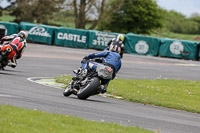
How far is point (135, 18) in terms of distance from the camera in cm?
7138

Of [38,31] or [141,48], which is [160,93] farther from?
[38,31]

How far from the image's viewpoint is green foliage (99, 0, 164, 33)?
70000 mm

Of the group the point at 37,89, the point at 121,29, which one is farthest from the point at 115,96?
the point at 121,29

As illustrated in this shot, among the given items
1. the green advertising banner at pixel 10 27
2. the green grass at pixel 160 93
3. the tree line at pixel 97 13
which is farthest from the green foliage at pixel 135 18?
the green grass at pixel 160 93

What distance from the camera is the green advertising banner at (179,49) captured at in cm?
3803

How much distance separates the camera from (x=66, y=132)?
22.6 ft

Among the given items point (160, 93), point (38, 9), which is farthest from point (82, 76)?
point (38, 9)

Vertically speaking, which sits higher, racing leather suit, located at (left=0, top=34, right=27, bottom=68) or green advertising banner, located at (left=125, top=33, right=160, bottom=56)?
racing leather suit, located at (left=0, top=34, right=27, bottom=68)

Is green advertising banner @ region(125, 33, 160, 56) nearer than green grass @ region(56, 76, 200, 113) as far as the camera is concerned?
No

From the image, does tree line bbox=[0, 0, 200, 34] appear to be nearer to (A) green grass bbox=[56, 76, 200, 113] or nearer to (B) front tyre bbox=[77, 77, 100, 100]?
(A) green grass bbox=[56, 76, 200, 113]

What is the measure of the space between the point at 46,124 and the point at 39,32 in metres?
32.5

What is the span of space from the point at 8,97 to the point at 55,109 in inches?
60.9

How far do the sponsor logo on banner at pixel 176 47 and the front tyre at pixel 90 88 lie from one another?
27.6 m

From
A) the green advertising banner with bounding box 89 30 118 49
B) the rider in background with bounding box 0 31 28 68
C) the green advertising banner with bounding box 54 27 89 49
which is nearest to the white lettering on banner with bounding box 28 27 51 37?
the green advertising banner with bounding box 54 27 89 49
